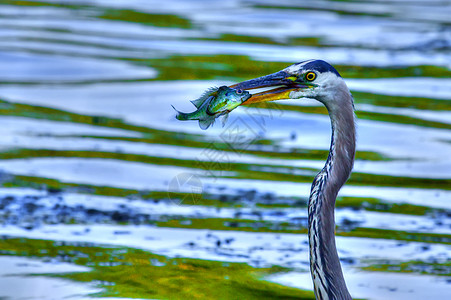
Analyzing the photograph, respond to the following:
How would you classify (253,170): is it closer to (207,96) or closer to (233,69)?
(233,69)

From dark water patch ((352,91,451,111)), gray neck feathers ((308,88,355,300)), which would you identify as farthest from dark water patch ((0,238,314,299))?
dark water patch ((352,91,451,111))

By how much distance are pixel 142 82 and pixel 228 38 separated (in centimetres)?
301

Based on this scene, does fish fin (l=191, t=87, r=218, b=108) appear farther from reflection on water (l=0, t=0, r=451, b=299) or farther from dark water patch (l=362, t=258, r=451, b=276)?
dark water patch (l=362, t=258, r=451, b=276)

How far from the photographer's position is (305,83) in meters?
4.24

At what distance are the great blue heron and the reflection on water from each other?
149cm

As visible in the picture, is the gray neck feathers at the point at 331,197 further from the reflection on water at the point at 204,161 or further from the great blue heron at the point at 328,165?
the reflection on water at the point at 204,161

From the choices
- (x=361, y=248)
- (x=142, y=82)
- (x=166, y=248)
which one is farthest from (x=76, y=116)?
(x=361, y=248)

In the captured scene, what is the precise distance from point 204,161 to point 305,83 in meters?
3.97

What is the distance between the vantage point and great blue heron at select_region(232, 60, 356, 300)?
4.19 meters

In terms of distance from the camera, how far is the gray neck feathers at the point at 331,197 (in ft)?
13.8

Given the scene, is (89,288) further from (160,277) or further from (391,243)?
(391,243)

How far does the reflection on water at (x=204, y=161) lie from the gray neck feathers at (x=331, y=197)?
148cm

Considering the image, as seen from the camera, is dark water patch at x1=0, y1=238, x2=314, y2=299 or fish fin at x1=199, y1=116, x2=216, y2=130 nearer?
fish fin at x1=199, y1=116, x2=216, y2=130

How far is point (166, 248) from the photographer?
21.6 ft
